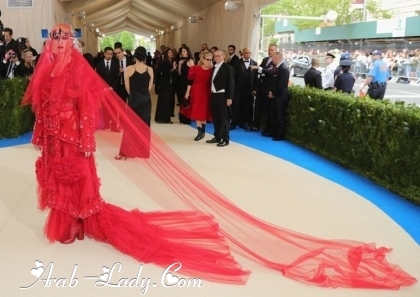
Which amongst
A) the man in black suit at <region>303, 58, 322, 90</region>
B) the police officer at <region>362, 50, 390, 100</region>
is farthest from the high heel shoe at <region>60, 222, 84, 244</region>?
the police officer at <region>362, 50, 390, 100</region>

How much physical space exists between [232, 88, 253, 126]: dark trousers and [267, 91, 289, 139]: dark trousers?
0.78 metres

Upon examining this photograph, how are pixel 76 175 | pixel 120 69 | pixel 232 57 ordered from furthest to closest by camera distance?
1. pixel 232 57
2. pixel 120 69
3. pixel 76 175

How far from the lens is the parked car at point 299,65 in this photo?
16656 mm

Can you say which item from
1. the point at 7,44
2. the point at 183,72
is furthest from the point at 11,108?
the point at 183,72

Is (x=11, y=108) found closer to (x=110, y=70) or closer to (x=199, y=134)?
(x=110, y=70)

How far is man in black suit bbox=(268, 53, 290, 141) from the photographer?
8.38 m

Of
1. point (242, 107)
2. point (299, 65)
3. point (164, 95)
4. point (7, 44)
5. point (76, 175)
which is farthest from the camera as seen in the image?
point (299, 65)

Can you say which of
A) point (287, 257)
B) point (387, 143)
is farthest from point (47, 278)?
point (387, 143)

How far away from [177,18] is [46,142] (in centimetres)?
2029

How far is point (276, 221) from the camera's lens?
14.7 feet

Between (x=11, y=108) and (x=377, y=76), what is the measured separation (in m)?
6.33

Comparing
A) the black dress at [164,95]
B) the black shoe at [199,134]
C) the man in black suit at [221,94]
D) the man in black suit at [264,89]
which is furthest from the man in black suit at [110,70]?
the man in black suit at [264,89]

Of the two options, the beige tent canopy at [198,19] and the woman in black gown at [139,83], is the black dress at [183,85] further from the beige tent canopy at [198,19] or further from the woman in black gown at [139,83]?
the woman in black gown at [139,83]

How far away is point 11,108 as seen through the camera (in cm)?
816
